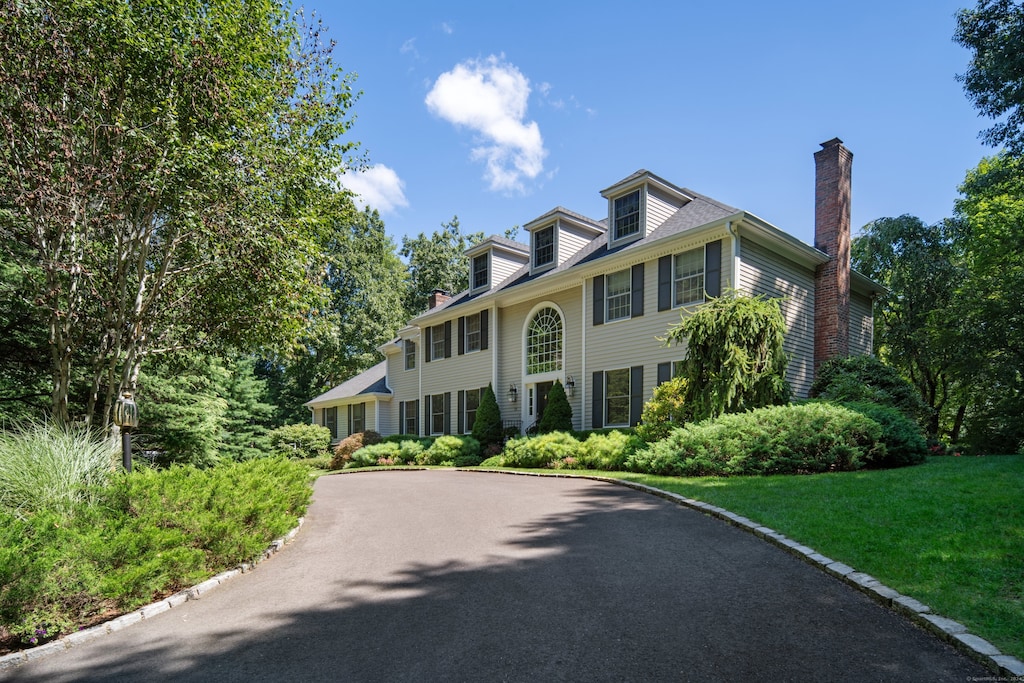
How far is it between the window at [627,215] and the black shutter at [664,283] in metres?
1.99

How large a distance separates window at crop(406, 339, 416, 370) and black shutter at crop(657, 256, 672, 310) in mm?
14323

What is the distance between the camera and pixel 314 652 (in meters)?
4.10

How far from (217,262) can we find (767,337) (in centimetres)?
1172

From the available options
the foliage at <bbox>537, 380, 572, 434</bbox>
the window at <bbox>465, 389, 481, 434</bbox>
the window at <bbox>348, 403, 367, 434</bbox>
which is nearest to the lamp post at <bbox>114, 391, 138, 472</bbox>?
the foliage at <bbox>537, 380, 572, 434</bbox>

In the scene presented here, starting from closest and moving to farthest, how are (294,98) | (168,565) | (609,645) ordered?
(609,645), (168,565), (294,98)

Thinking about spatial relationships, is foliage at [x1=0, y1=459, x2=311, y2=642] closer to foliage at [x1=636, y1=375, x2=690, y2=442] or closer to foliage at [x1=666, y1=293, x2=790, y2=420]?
foliage at [x1=636, y1=375, x2=690, y2=442]

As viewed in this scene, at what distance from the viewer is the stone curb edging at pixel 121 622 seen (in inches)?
168

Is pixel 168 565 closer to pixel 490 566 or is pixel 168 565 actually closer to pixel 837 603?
pixel 490 566

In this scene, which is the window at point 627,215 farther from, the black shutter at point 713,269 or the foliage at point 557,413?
the foliage at point 557,413

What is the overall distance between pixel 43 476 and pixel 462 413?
17399 millimetres

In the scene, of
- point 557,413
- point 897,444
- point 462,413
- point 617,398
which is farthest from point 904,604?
point 462,413

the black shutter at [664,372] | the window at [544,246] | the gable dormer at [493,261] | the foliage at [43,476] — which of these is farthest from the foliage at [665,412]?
the foliage at [43,476]

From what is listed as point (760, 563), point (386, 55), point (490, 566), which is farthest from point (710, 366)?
point (386, 55)

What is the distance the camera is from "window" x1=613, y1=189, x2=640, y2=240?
59.4 feet
